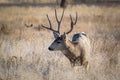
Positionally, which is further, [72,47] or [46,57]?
[46,57]

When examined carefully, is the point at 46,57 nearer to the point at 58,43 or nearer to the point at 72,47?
the point at 72,47

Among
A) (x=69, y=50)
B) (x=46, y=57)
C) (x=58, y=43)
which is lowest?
(x=46, y=57)

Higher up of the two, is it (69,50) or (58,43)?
(58,43)

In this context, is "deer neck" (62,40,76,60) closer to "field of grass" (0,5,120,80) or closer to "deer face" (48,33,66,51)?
"deer face" (48,33,66,51)

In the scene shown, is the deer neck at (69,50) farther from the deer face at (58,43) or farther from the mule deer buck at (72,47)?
the deer face at (58,43)

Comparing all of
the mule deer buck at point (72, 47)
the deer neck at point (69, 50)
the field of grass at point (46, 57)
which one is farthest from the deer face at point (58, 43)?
the field of grass at point (46, 57)

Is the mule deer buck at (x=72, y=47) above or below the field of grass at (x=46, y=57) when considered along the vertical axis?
above

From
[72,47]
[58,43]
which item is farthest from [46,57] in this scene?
[58,43]

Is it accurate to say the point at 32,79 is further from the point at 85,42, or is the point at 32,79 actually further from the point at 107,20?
the point at 107,20

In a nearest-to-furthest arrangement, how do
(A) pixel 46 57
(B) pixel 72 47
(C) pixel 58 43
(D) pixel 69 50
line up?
1. (C) pixel 58 43
2. (D) pixel 69 50
3. (B) pixel 72 47
4. (A) pixel 46 57

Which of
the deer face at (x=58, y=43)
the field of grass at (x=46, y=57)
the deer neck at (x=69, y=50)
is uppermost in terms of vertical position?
the deer face at (x=58, y=43)

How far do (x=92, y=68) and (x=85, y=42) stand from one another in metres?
0.67

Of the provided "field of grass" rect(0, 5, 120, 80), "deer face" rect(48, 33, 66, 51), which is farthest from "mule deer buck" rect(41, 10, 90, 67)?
"field of grass" rect(0, 5, 120, 80)

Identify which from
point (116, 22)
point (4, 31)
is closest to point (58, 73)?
point (4, 31)
